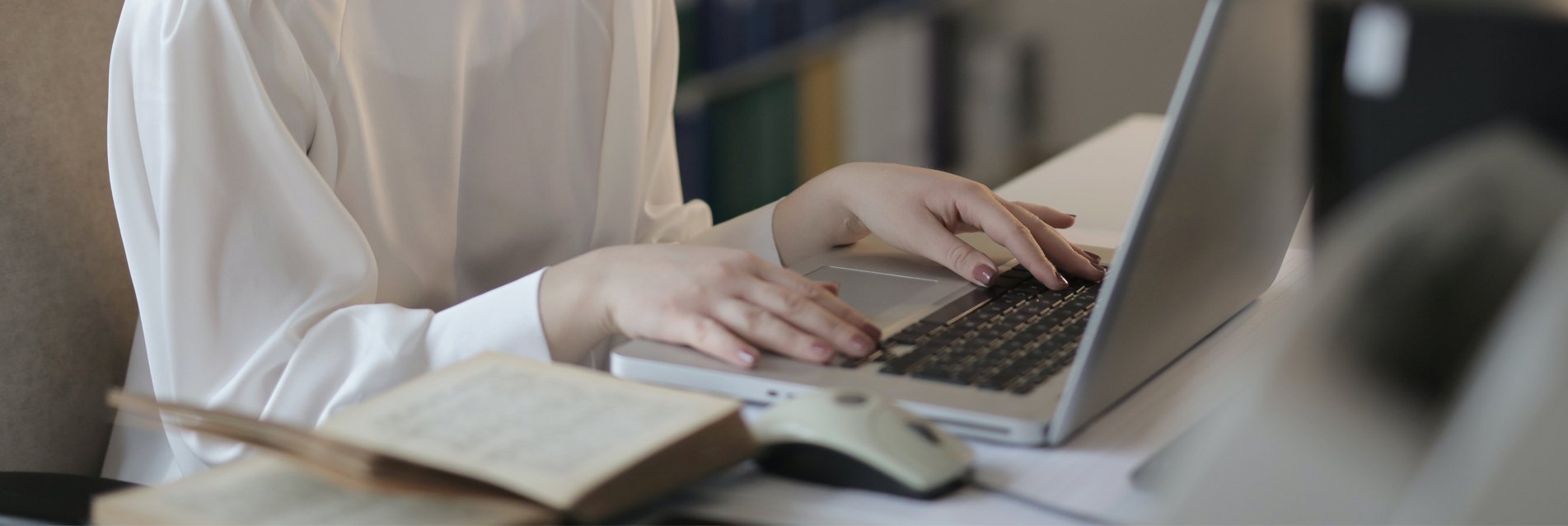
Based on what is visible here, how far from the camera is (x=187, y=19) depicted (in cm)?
79

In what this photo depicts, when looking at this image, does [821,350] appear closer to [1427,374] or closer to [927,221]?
[927,221]

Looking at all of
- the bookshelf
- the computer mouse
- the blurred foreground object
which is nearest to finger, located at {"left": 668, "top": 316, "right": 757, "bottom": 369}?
the computer mouse

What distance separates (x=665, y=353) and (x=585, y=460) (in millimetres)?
204

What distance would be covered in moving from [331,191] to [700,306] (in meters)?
0.30

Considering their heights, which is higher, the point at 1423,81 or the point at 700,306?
the point at 1423,81

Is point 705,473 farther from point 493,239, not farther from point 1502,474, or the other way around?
point 493,239

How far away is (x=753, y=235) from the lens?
1.10 m

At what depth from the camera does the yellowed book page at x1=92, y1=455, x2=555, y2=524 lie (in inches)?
Result: 19.4

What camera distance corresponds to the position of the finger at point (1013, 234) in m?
0.85

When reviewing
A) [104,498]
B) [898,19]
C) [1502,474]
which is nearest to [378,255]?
[104,498]

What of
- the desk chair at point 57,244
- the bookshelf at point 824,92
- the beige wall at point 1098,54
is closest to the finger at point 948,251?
the desk chair at point 57,244

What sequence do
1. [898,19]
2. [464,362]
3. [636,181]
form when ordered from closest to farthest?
[464,362], [636,181], [898,19]

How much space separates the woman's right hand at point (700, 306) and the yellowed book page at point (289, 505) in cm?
21

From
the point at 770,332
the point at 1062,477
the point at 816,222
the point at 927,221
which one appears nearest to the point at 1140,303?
the point at 1062,477
